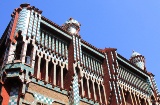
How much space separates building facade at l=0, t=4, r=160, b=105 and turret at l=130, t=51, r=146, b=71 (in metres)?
3.15

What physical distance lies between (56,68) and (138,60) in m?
11.3

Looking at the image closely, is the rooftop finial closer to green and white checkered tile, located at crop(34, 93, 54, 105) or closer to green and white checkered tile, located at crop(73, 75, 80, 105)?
green and white checkered tile, located at crop(73, 75, 80, 105)

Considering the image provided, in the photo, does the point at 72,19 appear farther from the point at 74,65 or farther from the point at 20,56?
the point at 20,56

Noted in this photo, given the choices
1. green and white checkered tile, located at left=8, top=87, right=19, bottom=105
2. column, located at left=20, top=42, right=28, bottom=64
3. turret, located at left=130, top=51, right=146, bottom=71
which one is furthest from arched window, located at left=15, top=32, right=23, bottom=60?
turret, located at left=130, top=51, right=146, bottom=71

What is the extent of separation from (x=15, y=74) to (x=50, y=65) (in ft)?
11.0

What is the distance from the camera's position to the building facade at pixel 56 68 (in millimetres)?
12907

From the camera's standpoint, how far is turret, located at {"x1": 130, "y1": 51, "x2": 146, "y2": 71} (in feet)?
79.2

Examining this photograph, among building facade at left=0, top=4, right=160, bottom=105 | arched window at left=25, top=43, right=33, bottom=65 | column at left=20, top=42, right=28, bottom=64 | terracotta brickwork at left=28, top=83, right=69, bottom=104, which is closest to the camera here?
building facade at left=0, top=4, right=160, bottom=105

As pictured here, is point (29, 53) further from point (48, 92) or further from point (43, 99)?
point (43, 99)

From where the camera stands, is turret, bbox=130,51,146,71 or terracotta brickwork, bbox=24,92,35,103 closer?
terracotta brickwork, bbox=24,92,35,103

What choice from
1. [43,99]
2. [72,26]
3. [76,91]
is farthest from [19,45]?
[72,26]

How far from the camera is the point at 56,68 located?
15.9 metres

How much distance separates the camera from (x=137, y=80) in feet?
71.4

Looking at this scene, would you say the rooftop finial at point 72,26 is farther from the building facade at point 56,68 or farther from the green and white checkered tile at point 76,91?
the green and white checkered tile at point 76,91
